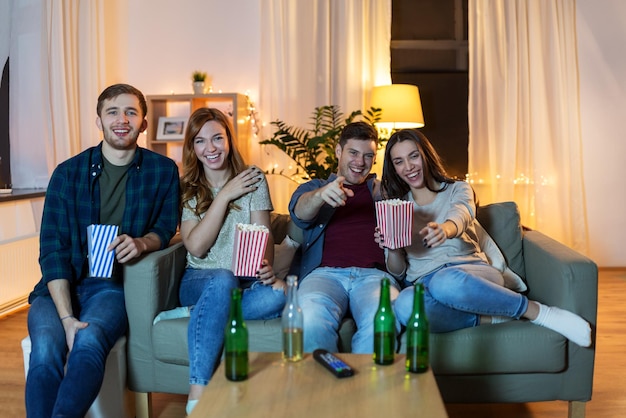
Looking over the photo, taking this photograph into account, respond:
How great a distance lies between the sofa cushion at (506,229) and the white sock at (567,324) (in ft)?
1.55

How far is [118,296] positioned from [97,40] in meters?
3.25

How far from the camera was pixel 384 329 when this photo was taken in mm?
1592

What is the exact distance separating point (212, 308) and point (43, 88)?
10.6 feet

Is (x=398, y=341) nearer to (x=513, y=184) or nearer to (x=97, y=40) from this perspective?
(x=513, y=184)

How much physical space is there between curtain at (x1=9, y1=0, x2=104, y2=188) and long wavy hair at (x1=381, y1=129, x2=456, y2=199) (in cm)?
304

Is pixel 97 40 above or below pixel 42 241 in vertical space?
above

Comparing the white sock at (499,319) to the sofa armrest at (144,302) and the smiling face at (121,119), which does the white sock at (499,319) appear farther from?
the smiling face at (121,119)

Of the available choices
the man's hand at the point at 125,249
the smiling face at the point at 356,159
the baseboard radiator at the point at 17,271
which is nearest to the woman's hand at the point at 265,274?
the man's hand at the point at 125,249

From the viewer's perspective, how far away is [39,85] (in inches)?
182

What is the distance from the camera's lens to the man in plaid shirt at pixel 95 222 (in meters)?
1.93

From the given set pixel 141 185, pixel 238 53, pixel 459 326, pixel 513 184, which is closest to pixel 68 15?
pixel 238 53

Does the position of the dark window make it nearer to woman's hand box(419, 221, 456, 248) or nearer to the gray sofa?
the gray sofa

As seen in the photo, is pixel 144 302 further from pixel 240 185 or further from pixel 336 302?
pixel 336 302

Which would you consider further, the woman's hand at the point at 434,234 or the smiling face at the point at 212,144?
the smiling face at the point at 212,144
